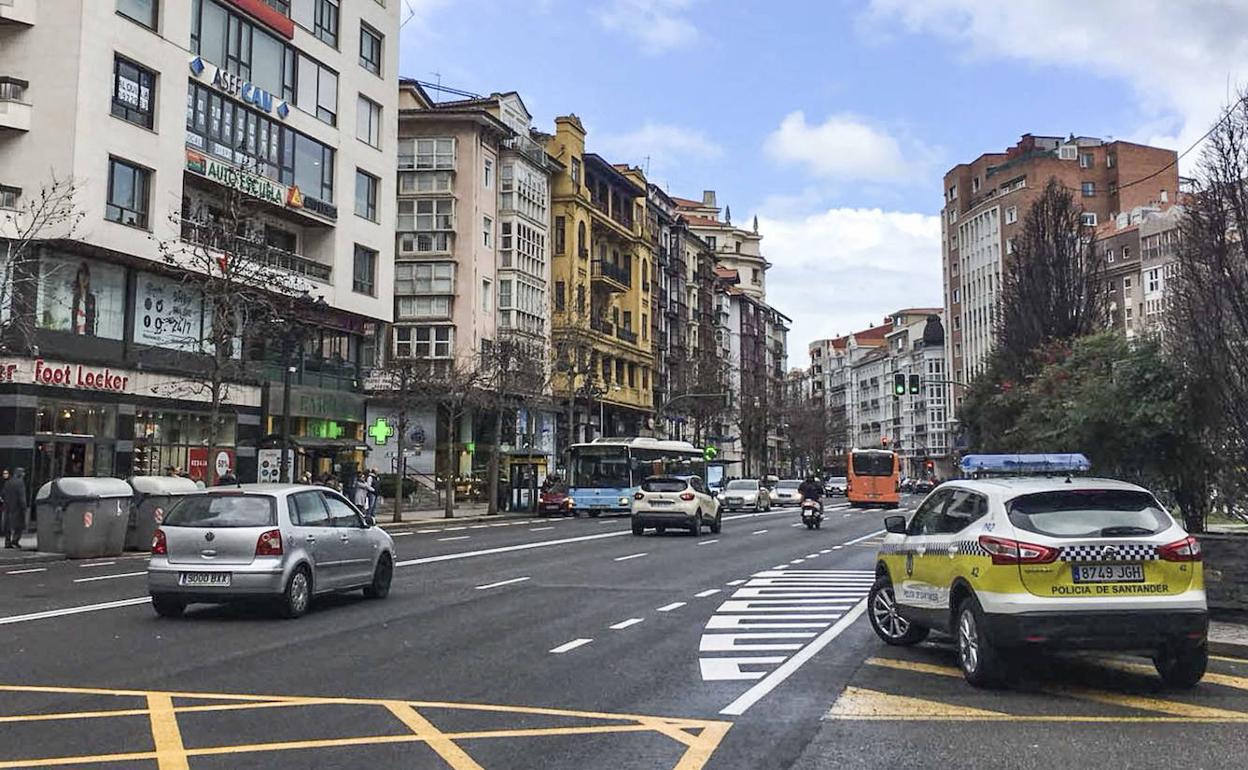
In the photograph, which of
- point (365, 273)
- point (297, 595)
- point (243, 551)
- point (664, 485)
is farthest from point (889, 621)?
point (365, 273)

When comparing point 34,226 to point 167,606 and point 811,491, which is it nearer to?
point 167,606

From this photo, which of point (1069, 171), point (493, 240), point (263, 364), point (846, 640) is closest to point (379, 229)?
point (263, 364)

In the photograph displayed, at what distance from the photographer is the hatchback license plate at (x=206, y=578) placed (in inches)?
497

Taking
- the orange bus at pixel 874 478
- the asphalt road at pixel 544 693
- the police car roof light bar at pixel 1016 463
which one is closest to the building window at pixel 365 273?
the orange bus at pixel 874 478

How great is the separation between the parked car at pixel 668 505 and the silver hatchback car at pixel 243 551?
705 inches

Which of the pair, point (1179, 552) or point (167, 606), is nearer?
point (1179, 552)

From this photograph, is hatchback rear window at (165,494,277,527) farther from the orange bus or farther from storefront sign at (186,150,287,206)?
the orange bus

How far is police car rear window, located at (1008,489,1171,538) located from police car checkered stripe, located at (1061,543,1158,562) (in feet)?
0.33

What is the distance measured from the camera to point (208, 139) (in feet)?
120

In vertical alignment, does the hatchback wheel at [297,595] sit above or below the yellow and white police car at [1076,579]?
below

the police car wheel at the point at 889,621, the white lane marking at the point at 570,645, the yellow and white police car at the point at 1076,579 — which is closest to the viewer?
the yellow and white police car at the point at 1076,579

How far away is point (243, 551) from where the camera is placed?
41.7 ft

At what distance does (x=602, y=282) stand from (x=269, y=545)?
59.0 metres

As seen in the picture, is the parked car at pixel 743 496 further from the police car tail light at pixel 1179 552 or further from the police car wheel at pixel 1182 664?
the police car tail light at pixel 1179 552
